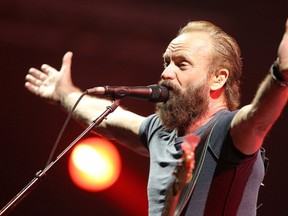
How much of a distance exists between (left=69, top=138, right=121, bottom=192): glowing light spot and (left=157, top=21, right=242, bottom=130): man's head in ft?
4.19

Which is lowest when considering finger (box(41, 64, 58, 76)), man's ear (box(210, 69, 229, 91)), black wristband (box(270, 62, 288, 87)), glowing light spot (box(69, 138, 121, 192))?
glowing light spot (box(69, 138, 121, 192))

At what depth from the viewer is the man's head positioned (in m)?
2.48

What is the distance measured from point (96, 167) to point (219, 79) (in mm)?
1590

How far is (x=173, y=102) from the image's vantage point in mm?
2479

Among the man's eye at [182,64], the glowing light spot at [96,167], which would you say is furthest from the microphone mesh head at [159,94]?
the glowing light spot at [96,167]

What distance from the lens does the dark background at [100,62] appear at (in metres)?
3.50

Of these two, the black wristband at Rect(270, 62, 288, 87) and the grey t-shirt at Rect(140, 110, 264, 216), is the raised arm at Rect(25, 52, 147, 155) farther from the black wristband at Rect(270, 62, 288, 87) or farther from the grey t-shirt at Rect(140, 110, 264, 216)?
the black wristband at Rect(270, 62, 288, 87)

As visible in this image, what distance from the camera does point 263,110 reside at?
1.82m

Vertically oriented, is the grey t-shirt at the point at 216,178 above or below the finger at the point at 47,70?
below

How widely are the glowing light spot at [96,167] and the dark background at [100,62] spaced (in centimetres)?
5

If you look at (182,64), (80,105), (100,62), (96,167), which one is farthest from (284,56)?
(96,167)

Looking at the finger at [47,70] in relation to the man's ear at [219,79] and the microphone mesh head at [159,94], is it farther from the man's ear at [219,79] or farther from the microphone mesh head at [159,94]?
the man's ear at [219,79]

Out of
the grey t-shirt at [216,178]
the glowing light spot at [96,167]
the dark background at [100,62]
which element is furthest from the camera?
the glowing light spot at [96,167]

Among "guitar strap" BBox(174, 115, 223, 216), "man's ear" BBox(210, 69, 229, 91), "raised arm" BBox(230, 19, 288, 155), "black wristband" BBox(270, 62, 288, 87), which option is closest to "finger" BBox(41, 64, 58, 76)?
"man's ear" BBox(210, 69, 229, 91)
